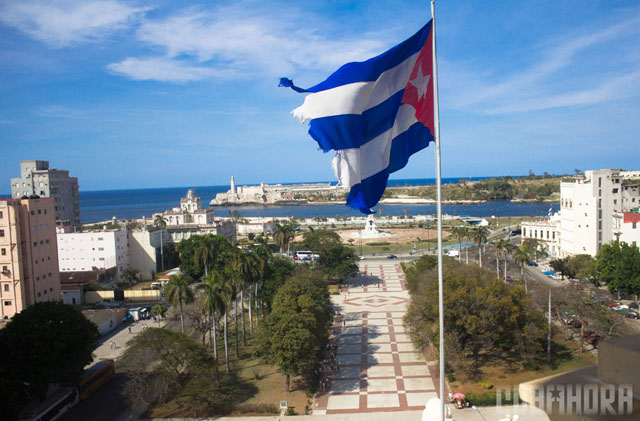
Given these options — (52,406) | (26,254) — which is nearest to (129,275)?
(26,254)

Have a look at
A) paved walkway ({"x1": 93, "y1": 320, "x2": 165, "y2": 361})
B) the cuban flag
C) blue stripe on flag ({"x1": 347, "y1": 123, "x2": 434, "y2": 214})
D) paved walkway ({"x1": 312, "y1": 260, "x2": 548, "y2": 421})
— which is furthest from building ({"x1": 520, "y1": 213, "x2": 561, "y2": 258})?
the cuban flag

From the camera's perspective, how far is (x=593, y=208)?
4950cm

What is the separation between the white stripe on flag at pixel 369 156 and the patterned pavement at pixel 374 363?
15665 mm

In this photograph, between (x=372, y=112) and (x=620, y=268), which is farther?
(x=620, y=268)

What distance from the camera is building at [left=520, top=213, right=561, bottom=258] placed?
203 feet

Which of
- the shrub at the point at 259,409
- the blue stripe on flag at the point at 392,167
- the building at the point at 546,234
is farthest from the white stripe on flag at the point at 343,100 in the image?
the building at the point at 546,234

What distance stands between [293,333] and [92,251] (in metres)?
39.3

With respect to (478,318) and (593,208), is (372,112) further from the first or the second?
(593,208)

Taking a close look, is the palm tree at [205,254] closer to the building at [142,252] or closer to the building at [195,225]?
the building at [142,252]

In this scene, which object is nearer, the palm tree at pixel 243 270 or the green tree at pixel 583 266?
the palm tree at pixel 243 270

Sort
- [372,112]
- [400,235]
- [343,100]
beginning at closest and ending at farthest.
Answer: [343,100], [372,112], [400,235]

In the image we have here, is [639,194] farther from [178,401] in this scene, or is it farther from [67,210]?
[67,210]

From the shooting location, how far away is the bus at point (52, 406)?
21.1 meters

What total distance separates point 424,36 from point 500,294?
19.9m
